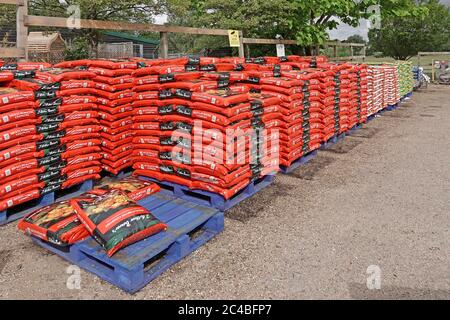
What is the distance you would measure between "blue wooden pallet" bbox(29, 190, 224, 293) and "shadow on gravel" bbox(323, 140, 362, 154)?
4612 millimetres

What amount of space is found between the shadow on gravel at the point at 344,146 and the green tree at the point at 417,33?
25.6 meters

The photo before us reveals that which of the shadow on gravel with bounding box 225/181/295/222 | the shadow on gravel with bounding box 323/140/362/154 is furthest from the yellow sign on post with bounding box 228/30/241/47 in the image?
the shadow on gravel with bounding box 225/181/295/222

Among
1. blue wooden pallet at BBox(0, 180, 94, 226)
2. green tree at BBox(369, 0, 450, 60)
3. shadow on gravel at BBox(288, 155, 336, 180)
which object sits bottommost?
blue wooden pallet at BBox(0, 180, 94, 226)

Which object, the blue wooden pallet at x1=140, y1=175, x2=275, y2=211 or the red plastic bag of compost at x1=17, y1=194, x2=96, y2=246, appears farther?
the blue wooden pallet at x1=140, y1=175, x2=275, y2=211

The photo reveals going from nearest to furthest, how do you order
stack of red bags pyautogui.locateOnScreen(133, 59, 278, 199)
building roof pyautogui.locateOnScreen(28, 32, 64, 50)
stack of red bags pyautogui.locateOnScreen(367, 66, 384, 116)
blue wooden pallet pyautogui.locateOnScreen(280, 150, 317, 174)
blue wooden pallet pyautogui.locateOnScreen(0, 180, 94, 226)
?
blue wooden pallet pyautogui.locateOnScreen(0, 180, 94, 226), stack of red bags pyautogui.locateOnScreen(133, 59, 278, 199), blue wooden pallet pyautogui.locateOnScreen(280, 150, 317, 174), stack of red bags pyautogui.locateOnScreen(367, 66, 384, 116), building roof pyautogui.locateOnScreen(28, 32, 64, 50)

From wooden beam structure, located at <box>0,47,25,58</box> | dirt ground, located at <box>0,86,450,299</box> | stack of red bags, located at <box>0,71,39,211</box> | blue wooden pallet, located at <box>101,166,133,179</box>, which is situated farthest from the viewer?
blue wooden pallet, located at <box>101,166,133,179</box>

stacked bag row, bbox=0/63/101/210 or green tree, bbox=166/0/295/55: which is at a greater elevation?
green tree, bbox=166/0/295/55

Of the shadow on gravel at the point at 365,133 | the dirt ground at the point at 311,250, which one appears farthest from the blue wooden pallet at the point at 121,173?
the shadow on gravel at the point at 365,133

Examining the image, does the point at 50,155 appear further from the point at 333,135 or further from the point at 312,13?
the point at 312,13

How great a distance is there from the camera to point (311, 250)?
3.88 m

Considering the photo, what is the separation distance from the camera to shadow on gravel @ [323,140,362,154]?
8.16 metres

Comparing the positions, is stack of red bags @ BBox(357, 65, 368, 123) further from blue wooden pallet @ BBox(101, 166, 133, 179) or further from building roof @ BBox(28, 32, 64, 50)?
building roof @ BBox(28, 32, 64, 50)

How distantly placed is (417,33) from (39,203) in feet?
111
